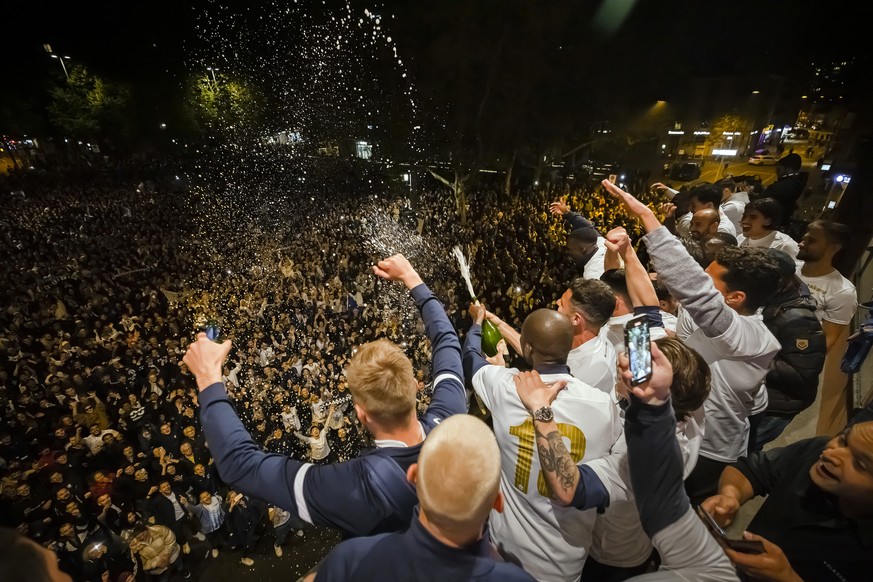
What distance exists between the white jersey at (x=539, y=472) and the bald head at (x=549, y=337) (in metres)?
0.11

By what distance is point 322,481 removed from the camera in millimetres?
1532

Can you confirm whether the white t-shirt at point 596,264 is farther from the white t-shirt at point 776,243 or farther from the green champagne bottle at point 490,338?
the white t-shirt at point 776,243

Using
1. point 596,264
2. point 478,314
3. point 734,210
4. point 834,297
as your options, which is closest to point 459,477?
point 478,314

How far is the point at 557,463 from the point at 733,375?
5.12ft

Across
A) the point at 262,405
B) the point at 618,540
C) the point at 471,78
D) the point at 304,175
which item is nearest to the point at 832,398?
the point at 618,540

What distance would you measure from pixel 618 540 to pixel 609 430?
0.66m

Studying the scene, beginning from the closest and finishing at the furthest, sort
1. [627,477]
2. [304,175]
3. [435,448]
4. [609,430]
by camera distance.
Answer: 1. [435,448]
2. [627,477]
3. [609,430]
4. [304,175]

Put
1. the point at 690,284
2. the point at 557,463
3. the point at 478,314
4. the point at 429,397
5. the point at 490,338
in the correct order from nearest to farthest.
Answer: the point at 557,463, the point at 690,284, the point at 478,314, the point at 490,338, the point at 429,397

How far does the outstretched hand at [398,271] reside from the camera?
2.52 meters

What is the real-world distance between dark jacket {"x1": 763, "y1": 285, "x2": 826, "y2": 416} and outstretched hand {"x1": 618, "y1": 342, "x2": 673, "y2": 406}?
7.54ft

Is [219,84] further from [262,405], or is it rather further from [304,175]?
[262,405]

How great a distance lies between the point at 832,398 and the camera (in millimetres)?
4281

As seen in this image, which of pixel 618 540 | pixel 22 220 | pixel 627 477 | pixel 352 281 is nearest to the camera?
pixel 627 477

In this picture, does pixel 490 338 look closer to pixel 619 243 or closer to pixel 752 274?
pixel 619 243
